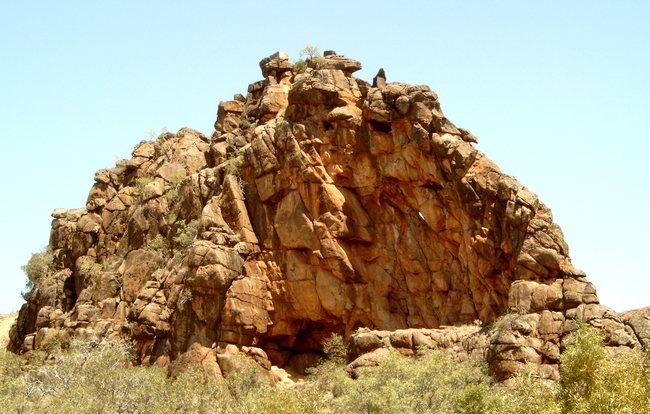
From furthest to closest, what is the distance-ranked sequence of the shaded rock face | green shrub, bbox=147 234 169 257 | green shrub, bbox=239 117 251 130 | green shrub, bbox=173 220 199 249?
green shrub, bbox=239 117 251 130
green shrub, bbox=147 234 169 257
green shrub, bbox=173 220 199 249
the shaded rock face

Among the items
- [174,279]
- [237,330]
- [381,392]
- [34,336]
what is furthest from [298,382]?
[34,336]

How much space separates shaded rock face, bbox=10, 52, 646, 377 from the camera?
55.4 m

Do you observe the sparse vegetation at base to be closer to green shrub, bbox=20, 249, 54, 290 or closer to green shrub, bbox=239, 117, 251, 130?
green shrub, bbox=20, 249, 54, 290

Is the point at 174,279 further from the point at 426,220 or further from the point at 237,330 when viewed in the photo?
the point at 426,220

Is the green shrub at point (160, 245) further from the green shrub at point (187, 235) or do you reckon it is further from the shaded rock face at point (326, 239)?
the green shrub at point (187, 235)

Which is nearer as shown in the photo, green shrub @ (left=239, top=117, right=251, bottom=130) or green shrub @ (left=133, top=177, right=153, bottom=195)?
green shrub @ (left=239, top=117, right=251, bottom=130)

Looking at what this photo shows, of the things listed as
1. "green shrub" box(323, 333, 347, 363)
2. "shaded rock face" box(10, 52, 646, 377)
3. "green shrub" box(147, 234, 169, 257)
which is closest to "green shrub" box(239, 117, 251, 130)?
"shaded rock face" box(10, 52, 646, 377)

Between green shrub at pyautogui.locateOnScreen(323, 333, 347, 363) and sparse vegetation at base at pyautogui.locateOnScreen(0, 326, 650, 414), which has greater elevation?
green shrub at pyautogui.locateOnScreen(323, 333, 347, 363)

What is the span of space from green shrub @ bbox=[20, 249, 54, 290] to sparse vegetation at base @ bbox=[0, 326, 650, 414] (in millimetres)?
10508

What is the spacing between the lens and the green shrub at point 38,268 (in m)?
73.1

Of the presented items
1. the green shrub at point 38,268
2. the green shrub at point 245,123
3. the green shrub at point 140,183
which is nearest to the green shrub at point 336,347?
the green shrub at point 245,123

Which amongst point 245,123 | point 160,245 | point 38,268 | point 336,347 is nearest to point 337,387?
point 336,347

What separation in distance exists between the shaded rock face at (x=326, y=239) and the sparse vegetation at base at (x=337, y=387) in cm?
271

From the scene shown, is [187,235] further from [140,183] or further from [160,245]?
[140,183]
